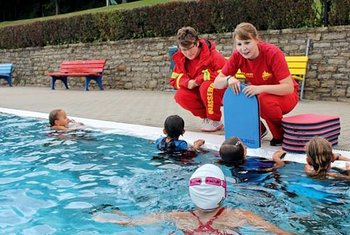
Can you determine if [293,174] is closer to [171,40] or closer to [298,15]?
[298,15]

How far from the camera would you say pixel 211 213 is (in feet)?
11.2

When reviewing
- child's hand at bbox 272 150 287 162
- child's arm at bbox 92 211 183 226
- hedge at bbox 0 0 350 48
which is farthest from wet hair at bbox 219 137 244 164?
hedge at bbox 0 0 350 48

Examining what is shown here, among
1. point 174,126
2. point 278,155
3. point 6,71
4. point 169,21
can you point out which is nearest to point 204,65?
→ point 174,126

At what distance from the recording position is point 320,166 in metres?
4.69

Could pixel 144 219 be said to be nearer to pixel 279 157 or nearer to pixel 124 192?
pixel 124 192

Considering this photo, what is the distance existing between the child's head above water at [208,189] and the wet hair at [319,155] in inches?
62.3

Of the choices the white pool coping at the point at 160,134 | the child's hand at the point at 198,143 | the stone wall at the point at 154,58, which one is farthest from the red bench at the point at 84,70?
the child's hand at the point at 198,143

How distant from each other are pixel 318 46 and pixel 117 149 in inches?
277

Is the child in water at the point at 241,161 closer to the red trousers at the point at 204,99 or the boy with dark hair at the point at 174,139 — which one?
the boy with dark hair at the point at 174,139

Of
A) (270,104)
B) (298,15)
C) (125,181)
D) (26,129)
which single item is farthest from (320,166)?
(298,15)

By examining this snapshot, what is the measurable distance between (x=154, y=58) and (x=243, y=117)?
10.5 m

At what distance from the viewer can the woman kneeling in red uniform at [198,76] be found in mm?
6769

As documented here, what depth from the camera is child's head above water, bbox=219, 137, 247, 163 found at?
5.30 meters

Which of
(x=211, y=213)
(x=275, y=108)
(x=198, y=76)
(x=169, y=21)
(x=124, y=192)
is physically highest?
(x=169, y=21)
